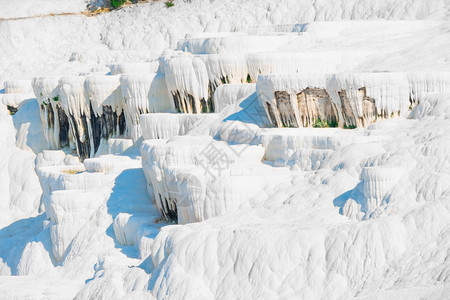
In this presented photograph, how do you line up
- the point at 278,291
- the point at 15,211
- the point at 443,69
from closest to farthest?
the point at 278,291
the point at 443,69
the point at 15,211

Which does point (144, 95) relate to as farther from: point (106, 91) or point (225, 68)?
point (225, 68)

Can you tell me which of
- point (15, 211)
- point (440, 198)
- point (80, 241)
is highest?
point (440, 198)

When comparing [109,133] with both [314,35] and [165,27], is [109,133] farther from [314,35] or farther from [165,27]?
[165,27]

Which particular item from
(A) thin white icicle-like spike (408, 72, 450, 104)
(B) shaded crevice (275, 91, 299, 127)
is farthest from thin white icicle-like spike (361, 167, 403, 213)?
(B) shaded crevice (275, 91, 299, 127)

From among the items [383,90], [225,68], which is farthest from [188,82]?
[383,90]

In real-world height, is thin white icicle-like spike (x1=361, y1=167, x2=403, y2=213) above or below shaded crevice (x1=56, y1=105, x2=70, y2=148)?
above

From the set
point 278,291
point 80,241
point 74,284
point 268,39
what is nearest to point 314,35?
point 268,39

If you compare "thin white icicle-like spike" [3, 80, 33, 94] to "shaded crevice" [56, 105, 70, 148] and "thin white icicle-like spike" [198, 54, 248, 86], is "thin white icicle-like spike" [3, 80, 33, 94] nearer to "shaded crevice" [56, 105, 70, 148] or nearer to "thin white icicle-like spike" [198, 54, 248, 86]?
"shaded crevice" [56, 105, 70, 148]
